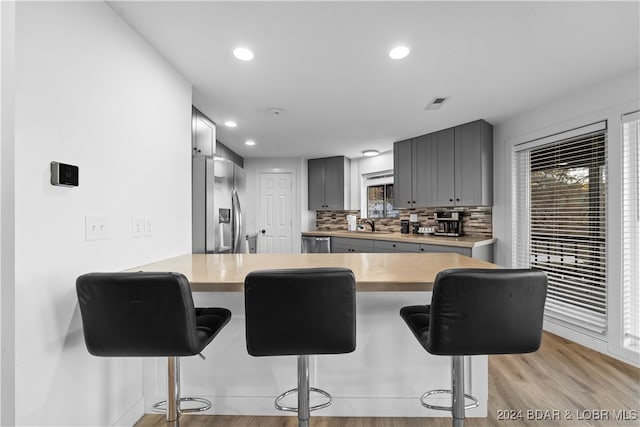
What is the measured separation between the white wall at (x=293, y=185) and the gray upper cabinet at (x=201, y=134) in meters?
2.24

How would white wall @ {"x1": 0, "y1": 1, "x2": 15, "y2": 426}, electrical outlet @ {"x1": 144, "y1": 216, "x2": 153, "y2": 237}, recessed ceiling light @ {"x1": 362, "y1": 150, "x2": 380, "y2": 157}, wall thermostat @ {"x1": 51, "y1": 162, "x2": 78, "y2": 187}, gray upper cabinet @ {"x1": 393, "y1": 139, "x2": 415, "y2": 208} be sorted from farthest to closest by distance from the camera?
recessed ceiling light @ {"x1": 362, "y1": 150, "x2": 380, "y2": 157} < gray upper cabinet @ {"x1": 393, "y1": 139, "x2": 415, "y2": 208} < electrical outlet @ {"x1": 144, "y1": 216, "x2": 153, "y2": 237} < wall thermostat @ {"x1": 51, "y1": 162, "x2": 78, "y2": 187} < white wall @ {"x1": 0, "y1": 1, "x2": 15, "y2": 426}

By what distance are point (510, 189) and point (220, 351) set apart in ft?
10.8

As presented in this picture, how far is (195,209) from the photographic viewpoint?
2545mm

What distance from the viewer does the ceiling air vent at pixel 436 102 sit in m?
2.82

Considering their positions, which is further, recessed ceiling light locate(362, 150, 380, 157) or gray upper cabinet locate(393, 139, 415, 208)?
recessed ceiling light locate(362, 150, 380, 157)

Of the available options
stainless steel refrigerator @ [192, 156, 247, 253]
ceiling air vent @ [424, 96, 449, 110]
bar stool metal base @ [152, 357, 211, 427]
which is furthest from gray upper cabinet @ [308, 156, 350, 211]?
bar stool metal base @ [152, 357, 211, 427]

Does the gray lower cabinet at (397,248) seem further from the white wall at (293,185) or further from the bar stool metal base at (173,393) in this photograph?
the bar stool metal base at (173,393)

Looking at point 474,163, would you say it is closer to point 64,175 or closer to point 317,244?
point 317,244

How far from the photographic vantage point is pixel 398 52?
2.00 meters

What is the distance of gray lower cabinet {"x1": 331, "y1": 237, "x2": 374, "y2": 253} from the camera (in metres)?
4.57

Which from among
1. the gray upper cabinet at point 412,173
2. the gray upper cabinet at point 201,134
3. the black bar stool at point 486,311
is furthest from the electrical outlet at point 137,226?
the gray upper cabinet at point 412,173

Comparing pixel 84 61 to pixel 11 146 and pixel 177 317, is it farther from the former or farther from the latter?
pixel 177 317

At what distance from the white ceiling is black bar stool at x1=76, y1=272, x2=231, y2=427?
4.51ft

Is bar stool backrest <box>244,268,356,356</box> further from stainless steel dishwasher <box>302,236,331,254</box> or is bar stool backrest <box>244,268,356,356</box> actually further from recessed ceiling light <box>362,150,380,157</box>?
recessed ceiling light <box>362,150,380,157</box>
